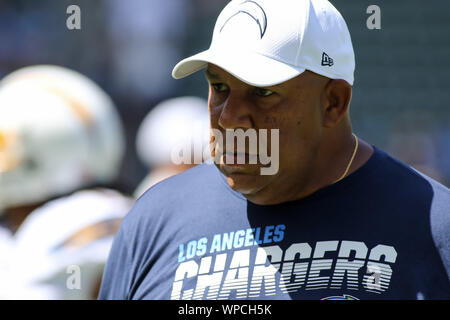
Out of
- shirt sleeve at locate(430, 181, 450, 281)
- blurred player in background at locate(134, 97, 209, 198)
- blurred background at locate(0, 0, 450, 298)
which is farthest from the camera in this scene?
blurred background at locate(0, 0, 450, 298)

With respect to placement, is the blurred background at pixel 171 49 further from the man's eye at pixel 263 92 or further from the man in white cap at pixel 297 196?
the man's eye at pixel 263 92

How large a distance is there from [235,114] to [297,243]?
1.37ft

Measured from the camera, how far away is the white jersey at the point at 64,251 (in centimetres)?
348

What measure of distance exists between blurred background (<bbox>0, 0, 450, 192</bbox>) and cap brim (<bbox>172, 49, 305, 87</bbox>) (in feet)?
29.0

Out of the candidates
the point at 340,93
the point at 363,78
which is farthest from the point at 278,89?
the point at 363,78

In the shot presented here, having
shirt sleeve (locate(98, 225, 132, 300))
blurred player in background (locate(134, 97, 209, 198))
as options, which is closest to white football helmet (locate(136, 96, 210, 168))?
blurred player in background (locate(134, 97, 209, 198))

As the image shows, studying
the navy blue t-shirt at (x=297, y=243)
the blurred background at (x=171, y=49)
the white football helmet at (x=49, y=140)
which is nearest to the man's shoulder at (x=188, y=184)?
the navy blue t-shirt at (x=297, y=243)

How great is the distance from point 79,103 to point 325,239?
99.5 inches

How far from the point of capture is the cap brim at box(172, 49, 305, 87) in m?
2.14

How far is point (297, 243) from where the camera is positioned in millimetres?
2236

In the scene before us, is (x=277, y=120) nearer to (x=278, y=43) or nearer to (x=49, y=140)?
(x=278, y=43)

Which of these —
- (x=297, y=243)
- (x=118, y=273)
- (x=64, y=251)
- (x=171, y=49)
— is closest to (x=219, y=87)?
(x=297, y=243)

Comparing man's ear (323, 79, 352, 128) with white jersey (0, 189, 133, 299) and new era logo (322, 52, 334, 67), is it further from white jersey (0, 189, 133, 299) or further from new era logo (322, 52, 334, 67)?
white jersey (0, 189, 133, 299)
